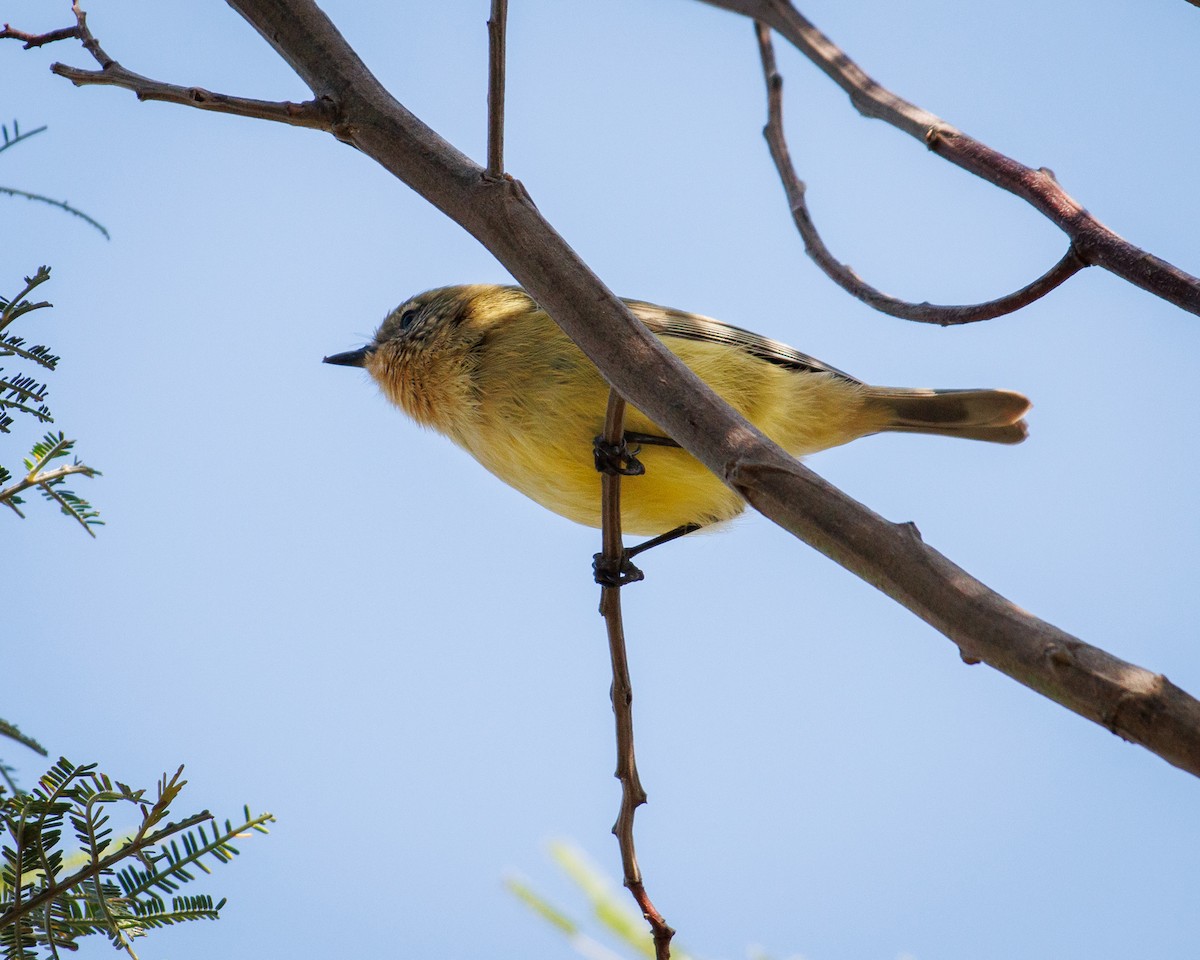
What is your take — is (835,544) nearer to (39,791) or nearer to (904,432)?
(39,791)

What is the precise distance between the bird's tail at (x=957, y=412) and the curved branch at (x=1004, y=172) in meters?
1.40

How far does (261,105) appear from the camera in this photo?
254 cm

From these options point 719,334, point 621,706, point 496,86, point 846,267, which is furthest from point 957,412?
point 496,86

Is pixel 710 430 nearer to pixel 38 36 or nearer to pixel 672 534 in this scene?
pixel 38 36

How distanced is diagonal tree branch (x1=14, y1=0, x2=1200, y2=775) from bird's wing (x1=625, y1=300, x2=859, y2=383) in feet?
6.55

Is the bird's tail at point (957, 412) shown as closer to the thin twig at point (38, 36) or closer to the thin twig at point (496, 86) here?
the thin twig at point (496, 86)

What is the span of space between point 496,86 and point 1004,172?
151 centimetres

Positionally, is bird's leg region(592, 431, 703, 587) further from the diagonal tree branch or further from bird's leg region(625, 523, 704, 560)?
the diagonal tree branch

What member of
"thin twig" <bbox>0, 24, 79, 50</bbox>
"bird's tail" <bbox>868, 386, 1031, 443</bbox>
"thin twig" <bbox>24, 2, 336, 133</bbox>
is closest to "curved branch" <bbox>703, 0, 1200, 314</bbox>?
"bird's tail" <bbox>868, 386, 1031, 443</bbox>

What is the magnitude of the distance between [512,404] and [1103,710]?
9.62ft

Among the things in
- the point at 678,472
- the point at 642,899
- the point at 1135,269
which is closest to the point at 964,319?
the point at 1135,269

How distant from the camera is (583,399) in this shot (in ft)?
13.4

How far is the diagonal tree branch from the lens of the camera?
1547 millimetres

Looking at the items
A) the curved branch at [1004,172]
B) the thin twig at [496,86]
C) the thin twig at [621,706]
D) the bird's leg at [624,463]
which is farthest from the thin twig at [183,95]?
the curved branch at [1004,172]
